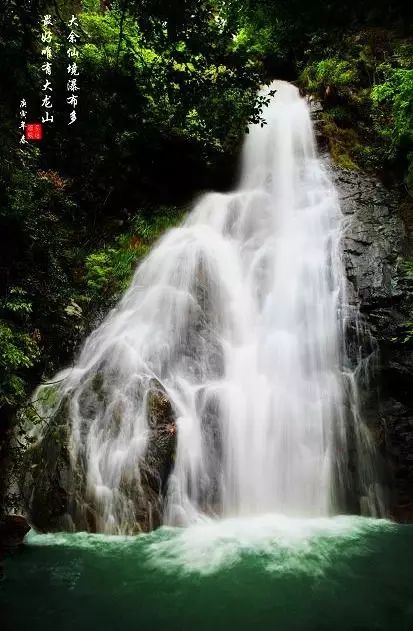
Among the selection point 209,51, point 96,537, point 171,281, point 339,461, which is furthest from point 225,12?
point 96,537

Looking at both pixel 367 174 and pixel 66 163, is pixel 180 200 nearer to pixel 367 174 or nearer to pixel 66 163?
pixel 66 163

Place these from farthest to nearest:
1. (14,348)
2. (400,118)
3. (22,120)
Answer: (400,118) → (22,120) → (14,348)

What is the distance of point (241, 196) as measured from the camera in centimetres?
1247

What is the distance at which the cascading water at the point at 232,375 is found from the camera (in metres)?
6.68

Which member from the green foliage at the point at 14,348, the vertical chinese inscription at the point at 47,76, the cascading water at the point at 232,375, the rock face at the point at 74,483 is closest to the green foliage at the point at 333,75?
the cascading water at the point at 232,375

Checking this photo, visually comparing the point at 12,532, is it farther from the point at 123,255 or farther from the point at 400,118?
the point at 400,118

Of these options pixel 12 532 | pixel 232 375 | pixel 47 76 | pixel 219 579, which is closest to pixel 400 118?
pixel 232 375

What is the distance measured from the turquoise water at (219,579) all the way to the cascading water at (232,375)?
594mm

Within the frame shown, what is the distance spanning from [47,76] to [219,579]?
10858 millimetres

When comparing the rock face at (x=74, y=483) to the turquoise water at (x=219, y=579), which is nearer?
the turquoise water at (x=219, y=579)

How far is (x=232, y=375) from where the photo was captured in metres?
8.13

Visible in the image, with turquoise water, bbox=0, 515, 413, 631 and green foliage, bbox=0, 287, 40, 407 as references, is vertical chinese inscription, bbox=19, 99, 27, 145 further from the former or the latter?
turquoise water, bbox=0, 515, 413, 631

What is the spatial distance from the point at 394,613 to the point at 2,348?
577cm

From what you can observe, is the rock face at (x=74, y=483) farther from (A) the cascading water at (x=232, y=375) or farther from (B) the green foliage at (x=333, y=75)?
(B) the green foliage at (x=333, y=75)
